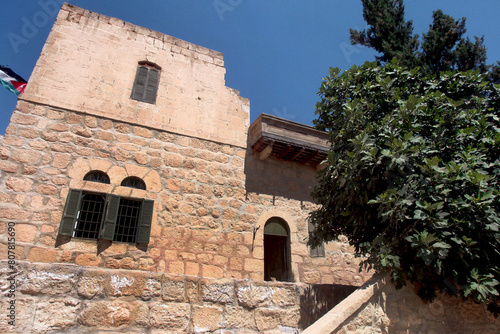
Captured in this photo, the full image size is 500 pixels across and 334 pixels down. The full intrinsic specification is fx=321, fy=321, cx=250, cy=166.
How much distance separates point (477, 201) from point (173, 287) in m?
3.64

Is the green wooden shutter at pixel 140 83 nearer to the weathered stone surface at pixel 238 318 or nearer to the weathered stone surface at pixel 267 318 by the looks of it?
the weathered stone surface at pixel 238 318

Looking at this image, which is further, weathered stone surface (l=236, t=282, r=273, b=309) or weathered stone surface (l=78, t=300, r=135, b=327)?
weathered stone surface (l=236, t=282, r=273, b=309)

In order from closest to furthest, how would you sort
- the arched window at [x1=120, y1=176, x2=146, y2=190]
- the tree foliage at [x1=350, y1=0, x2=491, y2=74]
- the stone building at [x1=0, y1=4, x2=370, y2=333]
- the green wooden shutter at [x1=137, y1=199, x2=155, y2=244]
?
the stone building at [x1=0, y1=4, x2=370, y2=333] < the green wooden shutter at [x1=137, y1=199, x2=155, y2=244] < the arched window at [x1=120, y1=176, x2=146, y2=190] < the tree foliage at [x1=350, y1=0, x2=491, y2=74]

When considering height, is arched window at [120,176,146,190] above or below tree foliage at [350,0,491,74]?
below

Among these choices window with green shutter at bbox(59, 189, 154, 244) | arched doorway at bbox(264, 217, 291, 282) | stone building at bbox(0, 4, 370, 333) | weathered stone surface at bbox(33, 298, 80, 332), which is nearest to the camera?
weathered stone surface at bbox(33, 298, 80, 332)

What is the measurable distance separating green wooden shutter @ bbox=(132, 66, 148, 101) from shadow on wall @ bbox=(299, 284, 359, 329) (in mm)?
5955

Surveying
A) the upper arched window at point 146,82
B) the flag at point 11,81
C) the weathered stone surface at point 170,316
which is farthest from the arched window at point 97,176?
the weathered stone surface at point 170,316

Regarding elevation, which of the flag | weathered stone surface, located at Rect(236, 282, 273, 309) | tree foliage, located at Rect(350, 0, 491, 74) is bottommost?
weathered stone surface, located at Rect(236, 282, 273, 309)

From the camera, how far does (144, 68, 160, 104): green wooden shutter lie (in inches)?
313

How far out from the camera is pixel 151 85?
26.6 feet

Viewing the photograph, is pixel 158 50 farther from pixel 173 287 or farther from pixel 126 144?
pixel 173 287

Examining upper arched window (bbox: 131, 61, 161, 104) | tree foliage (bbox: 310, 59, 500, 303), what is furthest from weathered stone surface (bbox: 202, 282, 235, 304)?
upper arched window (bbox: 131, 61, 161, 104)

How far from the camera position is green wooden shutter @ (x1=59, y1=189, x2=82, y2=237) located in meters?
6.00

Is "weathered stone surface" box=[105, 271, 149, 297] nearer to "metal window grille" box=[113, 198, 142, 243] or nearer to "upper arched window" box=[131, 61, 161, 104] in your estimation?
"metal window grille" box=[113, 198, 142, 243]
